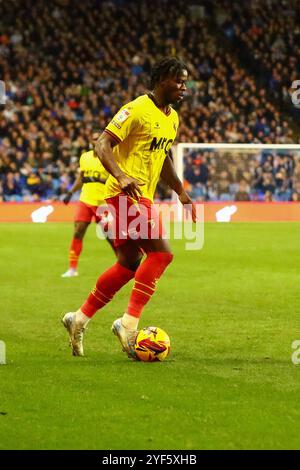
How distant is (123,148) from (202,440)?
3.30 m

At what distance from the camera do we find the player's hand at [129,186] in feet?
23.7

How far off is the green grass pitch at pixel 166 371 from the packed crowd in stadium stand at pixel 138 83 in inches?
578

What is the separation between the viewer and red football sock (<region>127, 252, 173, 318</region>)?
7.68 metres

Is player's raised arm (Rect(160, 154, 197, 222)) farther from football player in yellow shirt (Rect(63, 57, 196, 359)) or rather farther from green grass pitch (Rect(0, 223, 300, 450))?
green grass pitch (Rect(0, 223, 300, 450))

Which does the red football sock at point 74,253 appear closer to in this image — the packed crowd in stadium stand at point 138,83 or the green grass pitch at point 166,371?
the green grass pitch at point 166,371

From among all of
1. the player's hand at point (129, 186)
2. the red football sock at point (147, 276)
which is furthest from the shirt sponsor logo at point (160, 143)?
the red football sock at point (147, 276)

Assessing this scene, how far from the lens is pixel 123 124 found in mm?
7578

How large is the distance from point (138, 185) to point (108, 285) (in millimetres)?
887

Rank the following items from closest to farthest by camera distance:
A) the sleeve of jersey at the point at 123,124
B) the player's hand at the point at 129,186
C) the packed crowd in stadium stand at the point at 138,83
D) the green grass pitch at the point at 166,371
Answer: the green grass pitch at the point at 166,371 < the player's hand at the point at 129,186 < the sleeve of jersey at the point at 123,124 < the packed crowd in stadium stand at the point at 138,83

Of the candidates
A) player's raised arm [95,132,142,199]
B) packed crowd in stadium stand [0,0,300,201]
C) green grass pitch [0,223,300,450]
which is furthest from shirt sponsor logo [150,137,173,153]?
packed crowd in stadium stand [0,0,300,201]

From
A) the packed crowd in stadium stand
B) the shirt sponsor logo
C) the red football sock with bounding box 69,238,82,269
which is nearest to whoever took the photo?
the shirt sponsor logo

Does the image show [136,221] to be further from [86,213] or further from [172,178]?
[86,213]
